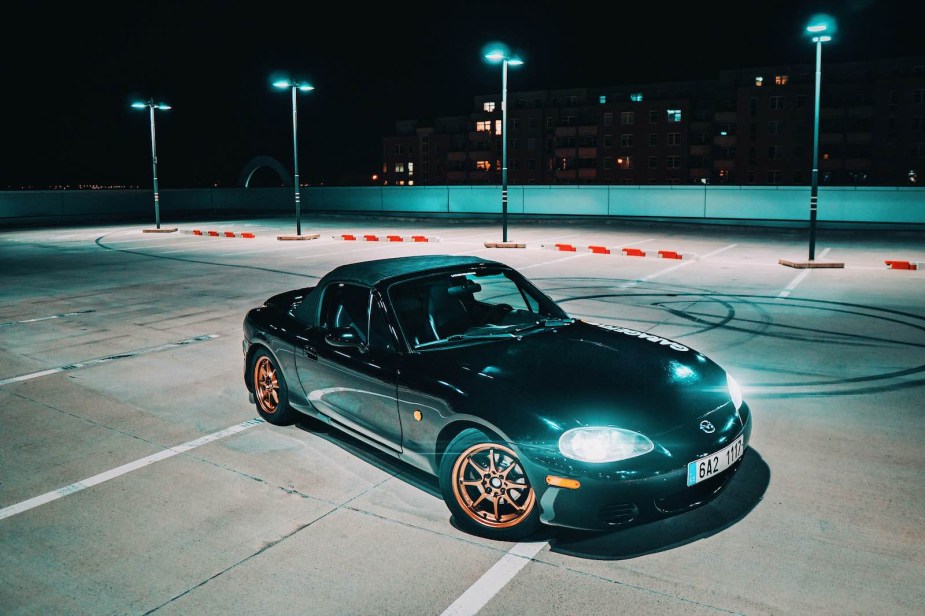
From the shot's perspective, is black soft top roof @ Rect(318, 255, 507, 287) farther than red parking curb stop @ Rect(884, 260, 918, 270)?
No

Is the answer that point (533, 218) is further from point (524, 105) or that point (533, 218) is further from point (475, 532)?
point (524, 105)

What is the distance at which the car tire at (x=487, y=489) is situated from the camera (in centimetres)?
411

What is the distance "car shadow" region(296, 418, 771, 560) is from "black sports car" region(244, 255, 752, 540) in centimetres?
25

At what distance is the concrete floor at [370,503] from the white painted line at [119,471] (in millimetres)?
21

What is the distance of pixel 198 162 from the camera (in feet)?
258

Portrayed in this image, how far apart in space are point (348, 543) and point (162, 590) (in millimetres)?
991

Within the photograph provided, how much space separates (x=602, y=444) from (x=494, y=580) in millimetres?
908

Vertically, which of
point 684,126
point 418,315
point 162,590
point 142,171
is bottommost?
point 162,590

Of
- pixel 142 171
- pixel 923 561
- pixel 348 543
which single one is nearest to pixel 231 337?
pixel 348 543

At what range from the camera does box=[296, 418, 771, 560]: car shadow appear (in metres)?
4.10

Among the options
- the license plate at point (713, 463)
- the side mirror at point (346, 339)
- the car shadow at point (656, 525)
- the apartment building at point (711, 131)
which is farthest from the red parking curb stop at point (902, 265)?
the apartment building at point (711, 131)

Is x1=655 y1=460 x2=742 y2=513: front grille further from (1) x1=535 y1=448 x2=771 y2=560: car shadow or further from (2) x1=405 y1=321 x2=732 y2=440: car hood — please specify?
(2) x1=405 y1=321 x2=732 y2=440: car hood

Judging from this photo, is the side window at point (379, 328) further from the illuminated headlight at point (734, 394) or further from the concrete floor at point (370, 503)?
the illuminated headlight at point (734, 394)

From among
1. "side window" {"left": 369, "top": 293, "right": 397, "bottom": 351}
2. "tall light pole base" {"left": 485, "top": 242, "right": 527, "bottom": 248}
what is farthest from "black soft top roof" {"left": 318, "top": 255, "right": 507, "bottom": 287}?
"tall light pole base" {"left": 485, "top": 242, "right": 527, "bottom": 248}
